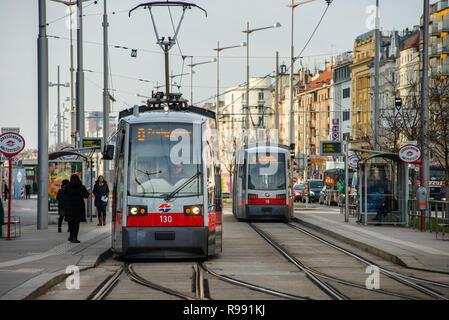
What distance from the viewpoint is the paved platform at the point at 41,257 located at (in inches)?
474

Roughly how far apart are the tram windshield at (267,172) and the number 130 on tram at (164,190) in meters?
16.9

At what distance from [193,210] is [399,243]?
6449 millimetres

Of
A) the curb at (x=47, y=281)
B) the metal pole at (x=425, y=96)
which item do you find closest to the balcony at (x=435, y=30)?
the metal pole at (x=425, y=96)

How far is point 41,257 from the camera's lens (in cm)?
1705

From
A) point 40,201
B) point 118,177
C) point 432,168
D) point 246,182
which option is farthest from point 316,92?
point 118,177

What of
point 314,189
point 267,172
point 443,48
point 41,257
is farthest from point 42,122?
point 443,48

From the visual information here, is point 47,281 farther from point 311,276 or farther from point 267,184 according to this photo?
point 267,184

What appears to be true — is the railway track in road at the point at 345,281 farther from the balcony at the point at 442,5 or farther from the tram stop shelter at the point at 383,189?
the balcony at the point at 442,5

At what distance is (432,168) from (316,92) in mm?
75640

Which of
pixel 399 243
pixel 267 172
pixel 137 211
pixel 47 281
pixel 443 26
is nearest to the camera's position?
pixel 47 281

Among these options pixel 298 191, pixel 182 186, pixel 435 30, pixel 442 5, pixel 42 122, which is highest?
pixel 442 5
